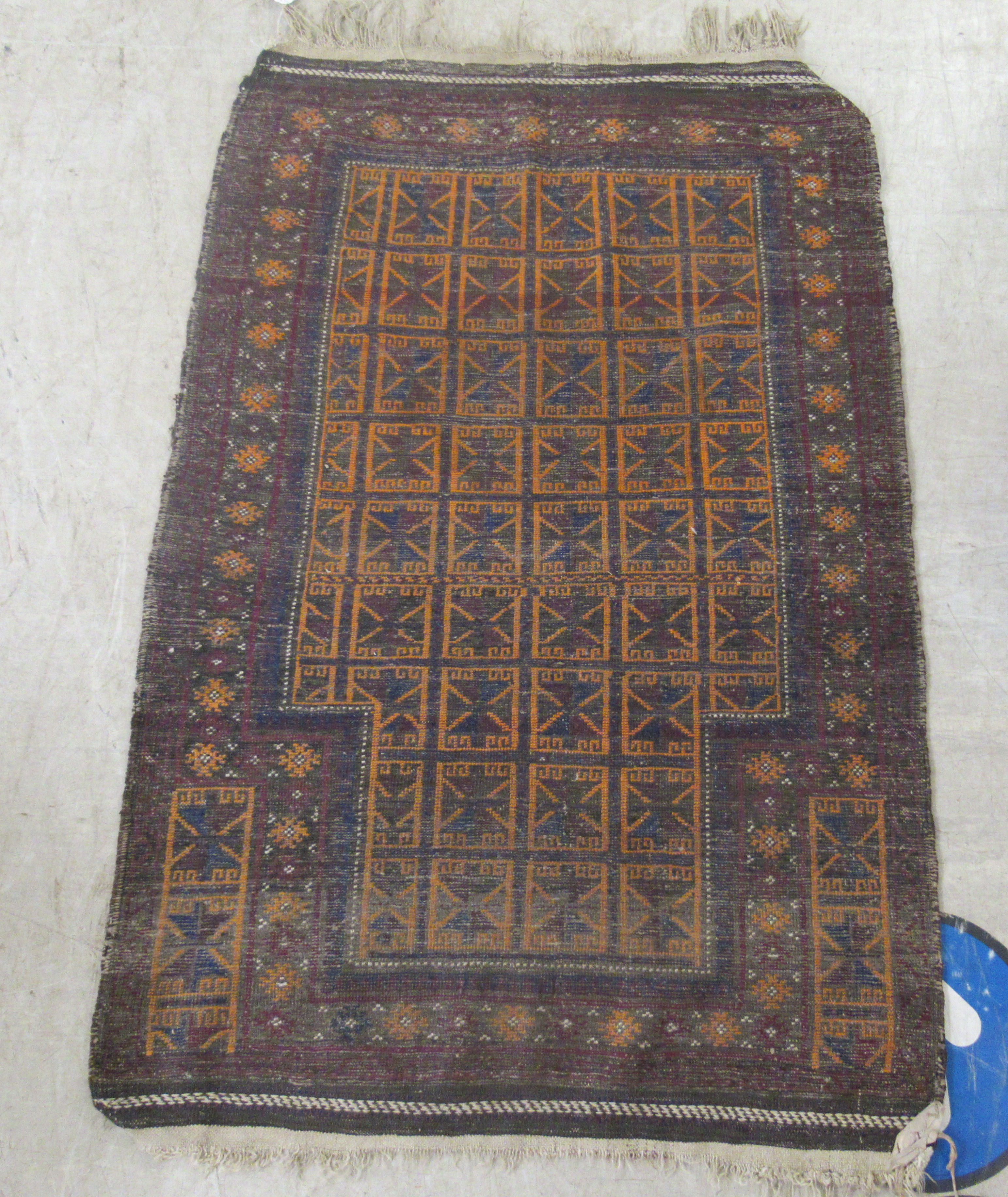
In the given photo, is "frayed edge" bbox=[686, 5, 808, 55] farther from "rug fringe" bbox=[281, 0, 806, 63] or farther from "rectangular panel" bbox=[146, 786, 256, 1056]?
"rectangular panel" bbox=[146, 786, 256, 1056]

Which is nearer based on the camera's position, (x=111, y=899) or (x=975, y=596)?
(x=111, y=899)

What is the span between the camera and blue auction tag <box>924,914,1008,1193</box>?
138 cm

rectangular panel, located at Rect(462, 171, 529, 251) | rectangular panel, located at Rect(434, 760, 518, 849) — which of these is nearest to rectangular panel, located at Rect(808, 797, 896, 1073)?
rectangular panel, located at Rect(434, 760, 518, 849)

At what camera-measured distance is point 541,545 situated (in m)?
1.57

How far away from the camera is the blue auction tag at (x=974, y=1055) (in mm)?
1376

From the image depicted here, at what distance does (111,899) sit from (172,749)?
11.2 inches

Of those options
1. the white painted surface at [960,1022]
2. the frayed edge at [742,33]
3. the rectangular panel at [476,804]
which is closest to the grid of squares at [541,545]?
the rectangular panel at [476,804]

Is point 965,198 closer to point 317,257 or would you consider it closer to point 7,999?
point 317,257

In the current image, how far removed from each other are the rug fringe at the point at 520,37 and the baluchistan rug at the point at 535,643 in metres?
0.06

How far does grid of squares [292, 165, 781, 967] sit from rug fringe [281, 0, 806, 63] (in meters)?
0.32

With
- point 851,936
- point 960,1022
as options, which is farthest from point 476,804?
point 960,1022

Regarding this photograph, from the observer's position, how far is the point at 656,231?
1.71 m

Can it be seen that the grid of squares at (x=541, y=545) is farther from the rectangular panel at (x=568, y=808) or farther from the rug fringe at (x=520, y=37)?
the rug fringe at (x=520, y=37)

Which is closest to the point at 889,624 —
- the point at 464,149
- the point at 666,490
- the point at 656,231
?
the point at 666,490
